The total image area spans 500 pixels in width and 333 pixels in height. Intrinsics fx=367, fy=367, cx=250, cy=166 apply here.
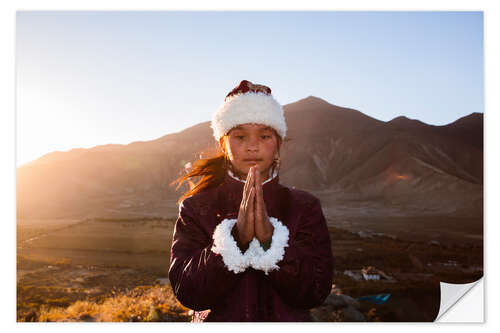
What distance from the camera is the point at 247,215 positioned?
3.34 ft

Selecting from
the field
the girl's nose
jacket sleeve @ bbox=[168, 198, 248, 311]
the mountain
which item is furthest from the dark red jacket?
the field

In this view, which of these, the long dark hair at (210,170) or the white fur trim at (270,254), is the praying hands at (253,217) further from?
the long dark hair at (210,170)

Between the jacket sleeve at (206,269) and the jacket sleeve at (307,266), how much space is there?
0.12m

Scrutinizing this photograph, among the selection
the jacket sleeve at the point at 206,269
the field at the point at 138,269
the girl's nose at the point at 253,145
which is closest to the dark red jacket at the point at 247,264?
the jacket sleeve at the point at 206,269

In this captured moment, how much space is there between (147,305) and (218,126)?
2.71m

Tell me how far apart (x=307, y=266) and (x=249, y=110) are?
0.61 meters

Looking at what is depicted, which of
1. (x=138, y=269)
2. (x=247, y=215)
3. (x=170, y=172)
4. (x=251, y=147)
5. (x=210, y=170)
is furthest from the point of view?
(x=170, y=172)

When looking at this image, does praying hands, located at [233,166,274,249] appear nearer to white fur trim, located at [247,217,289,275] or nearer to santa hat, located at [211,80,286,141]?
white fur trim, located at [247,217,289,275]

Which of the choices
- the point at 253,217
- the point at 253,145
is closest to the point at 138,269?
the point at 253,145

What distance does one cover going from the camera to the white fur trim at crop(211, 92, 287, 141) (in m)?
1.38

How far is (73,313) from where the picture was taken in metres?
3.29

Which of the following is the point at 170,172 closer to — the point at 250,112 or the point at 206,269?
the point at 250,112

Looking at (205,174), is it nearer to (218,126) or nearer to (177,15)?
(218,126)
